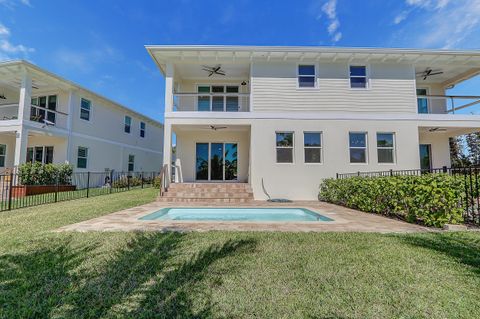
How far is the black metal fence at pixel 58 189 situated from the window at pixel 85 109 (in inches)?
156

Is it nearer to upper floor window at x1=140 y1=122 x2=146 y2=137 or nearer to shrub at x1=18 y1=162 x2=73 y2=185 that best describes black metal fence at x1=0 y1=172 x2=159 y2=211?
shrub at x1=18 y1=162 x2=73 y2=185

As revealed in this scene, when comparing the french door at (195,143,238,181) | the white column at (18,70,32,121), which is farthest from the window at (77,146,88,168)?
the french door at (195,143,238,181)

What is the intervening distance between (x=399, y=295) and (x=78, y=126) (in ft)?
62.4

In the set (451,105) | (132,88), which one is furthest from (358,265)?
(132,88)

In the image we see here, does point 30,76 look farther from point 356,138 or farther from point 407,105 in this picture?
point 407,105

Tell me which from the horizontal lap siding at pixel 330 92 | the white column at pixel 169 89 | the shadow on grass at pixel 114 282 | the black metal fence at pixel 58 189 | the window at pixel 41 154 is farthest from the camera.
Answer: the window at pixel 41 154

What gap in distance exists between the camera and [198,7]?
15672 millimetres

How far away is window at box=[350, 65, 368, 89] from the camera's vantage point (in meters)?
12.2

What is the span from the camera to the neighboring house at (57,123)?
13.3 metres

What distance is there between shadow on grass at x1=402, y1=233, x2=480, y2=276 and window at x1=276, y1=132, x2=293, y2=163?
23.5 ft

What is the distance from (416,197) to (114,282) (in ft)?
21.9

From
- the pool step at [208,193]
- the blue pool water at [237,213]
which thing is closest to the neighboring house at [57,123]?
the pool step at [208,193]

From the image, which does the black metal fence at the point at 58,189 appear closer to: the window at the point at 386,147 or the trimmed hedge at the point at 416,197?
the trimmed hedge at the point at 416,197

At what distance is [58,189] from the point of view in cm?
1318
